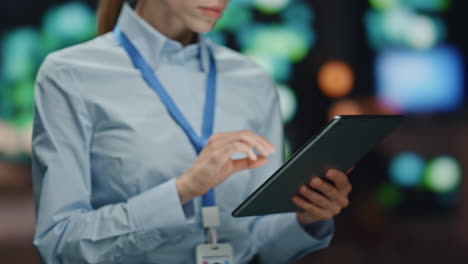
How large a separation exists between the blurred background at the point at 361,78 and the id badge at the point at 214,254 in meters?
4.25

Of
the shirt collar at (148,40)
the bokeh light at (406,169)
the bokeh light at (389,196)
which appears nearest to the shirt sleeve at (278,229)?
the shirt collar at (148,40)

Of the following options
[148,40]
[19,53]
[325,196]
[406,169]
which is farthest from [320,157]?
[406,169]

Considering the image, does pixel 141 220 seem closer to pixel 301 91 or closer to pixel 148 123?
pixel 148 123

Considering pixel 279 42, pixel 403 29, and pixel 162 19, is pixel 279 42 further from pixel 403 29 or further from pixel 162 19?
pixel 162 19

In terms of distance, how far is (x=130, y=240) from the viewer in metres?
1.27

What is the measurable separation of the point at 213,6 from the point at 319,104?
4.59 meters

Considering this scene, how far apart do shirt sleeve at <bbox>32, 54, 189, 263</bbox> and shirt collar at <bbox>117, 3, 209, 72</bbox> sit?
18 centimetres

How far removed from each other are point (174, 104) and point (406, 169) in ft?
17.2

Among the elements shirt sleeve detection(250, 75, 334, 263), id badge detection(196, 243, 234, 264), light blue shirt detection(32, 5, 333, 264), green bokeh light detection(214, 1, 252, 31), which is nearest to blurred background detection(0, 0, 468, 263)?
green bokeh light detection(214, 1, 252, 31)

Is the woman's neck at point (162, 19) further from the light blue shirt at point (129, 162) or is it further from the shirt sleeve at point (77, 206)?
the shirt sleeve at point (77, 206)

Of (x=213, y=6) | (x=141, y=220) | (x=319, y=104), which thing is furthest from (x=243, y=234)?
(x=319, y=104)

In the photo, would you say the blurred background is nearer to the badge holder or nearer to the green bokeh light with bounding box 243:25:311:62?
the green bokeh light with bounding box 243:25:311:62

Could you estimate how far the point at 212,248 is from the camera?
1.36 meters

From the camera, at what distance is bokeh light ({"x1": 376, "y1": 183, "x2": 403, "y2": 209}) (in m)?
6.04
